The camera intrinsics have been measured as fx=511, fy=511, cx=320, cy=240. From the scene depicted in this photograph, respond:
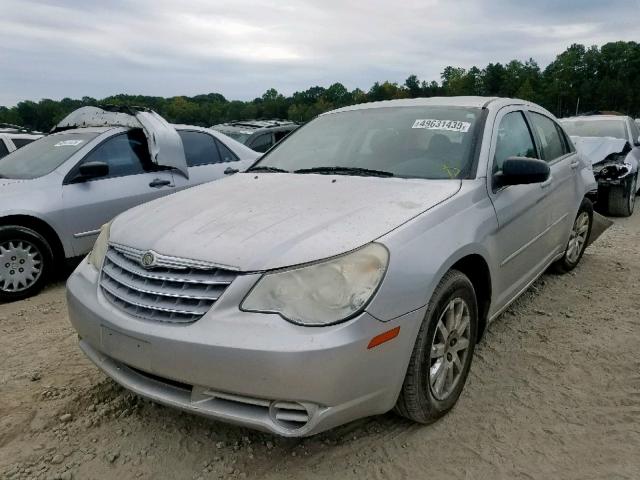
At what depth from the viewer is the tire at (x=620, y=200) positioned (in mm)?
7375

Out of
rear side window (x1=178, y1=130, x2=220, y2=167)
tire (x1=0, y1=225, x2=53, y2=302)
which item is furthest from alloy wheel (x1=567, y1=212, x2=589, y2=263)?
tire (x1=0, y1=225, x2=53, y2=302)

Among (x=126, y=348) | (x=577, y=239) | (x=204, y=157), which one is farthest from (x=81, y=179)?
(x=577, y=239)

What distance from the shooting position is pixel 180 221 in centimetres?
240

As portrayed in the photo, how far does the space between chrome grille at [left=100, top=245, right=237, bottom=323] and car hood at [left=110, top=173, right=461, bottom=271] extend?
50 millimetres

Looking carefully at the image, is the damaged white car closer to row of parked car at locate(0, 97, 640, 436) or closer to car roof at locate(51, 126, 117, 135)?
row of parked car at locate(0, 97, 640, 436)

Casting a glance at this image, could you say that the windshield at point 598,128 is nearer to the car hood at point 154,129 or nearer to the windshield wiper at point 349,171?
the car hood at point 154,129

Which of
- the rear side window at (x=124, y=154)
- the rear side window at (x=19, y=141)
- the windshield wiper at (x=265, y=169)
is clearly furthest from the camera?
the rear side window at (x=19, y=141)

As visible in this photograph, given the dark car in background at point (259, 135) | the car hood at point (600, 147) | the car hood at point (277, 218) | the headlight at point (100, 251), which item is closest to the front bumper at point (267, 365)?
the car hood at point (277, 218)

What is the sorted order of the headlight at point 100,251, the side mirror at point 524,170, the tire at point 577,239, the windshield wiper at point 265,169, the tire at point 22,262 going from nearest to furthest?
the headlight at point 100,251 → the side mirror at point 524,170 → the windshield wiper at point 265,169 → the tire at point 22,262 → the tire at point 577,239

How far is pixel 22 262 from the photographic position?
4508mm

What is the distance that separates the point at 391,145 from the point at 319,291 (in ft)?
4.87

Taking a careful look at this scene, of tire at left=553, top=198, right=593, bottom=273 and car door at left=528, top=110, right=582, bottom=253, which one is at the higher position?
car door at left=528, top=110, right=582, bottom=253

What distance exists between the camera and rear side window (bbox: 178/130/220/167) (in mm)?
5867

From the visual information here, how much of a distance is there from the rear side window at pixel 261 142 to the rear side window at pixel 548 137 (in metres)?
6.30
